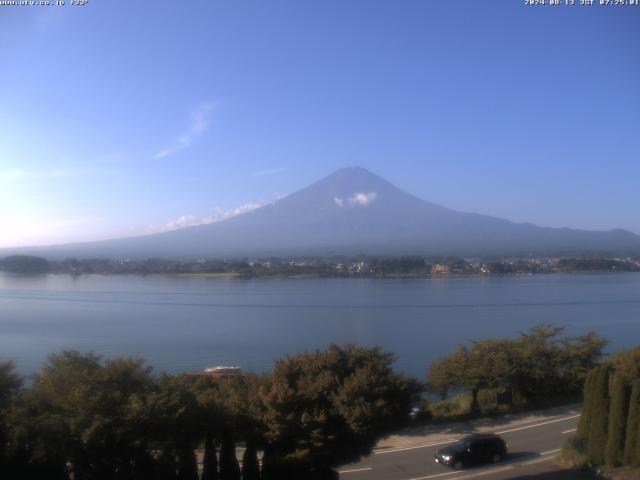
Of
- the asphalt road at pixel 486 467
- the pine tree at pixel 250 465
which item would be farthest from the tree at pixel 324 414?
the asphalt road at pixel 486 467

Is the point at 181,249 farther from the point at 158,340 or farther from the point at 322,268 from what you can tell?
the point at 158,340

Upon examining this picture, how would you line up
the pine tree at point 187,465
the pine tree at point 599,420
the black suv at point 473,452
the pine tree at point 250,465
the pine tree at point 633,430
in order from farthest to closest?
1. the black suv at point 473,452
2. the pine tree at point 599,420
3. the pine tree at point 633,430
4. the pine tree at point 250,465
5. the pine tree at point 187,465

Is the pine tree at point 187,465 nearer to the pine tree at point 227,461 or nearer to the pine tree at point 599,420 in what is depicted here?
the pine tree at point 227,461

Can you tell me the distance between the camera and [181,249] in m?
53.3

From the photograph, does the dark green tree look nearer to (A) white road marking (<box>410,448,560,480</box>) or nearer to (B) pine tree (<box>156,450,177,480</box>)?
(B) pine tree (<box>156,450,177,480</box>)

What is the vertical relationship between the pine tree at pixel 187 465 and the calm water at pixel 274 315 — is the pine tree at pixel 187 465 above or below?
above

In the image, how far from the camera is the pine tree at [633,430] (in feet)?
15.8

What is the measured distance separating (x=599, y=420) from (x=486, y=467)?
1.07 metres

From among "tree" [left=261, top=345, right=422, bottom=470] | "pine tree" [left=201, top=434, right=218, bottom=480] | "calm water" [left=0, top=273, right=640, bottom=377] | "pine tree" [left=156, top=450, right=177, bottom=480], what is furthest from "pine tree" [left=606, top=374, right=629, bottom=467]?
"calm water" [left=0, top=273, right=640, bottom=377]

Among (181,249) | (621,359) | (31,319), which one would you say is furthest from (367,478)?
(181,249)

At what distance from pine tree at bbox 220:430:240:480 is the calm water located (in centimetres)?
716

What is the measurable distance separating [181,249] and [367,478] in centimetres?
4976

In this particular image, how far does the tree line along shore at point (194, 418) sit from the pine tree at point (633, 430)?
0.06 ft

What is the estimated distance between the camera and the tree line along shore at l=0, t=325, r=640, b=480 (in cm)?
365
